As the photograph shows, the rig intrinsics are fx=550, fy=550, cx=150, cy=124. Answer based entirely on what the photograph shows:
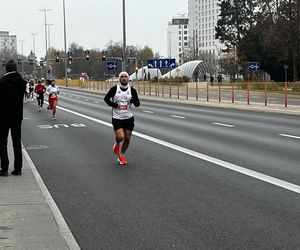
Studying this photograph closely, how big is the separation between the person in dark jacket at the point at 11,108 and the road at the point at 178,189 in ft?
2.59

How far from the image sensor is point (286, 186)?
8.45 metres

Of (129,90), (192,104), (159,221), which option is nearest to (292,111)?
(192,104)

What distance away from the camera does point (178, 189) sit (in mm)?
8406

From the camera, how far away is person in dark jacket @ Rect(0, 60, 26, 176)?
9.43 m

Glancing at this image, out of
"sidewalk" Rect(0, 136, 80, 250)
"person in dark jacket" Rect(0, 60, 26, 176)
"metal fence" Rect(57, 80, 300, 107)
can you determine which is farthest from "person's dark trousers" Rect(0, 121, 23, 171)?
"metal fence" Rect(57, 80, 300, 107)

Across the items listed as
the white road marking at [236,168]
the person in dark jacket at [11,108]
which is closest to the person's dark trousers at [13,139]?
the person in dark jacket at [11,108]

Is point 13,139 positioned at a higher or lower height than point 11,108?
lower

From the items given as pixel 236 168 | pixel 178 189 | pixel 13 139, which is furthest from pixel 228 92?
pixel 178 189

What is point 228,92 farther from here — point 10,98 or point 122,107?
point 10,98

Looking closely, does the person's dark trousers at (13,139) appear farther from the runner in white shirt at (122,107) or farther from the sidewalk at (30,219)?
the runner in white shirt at (122,107)

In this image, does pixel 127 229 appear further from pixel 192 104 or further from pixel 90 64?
pixel 90 64

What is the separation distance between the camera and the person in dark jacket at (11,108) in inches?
371

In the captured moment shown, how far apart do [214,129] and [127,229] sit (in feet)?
40.4

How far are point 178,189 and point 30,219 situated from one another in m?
2.64
